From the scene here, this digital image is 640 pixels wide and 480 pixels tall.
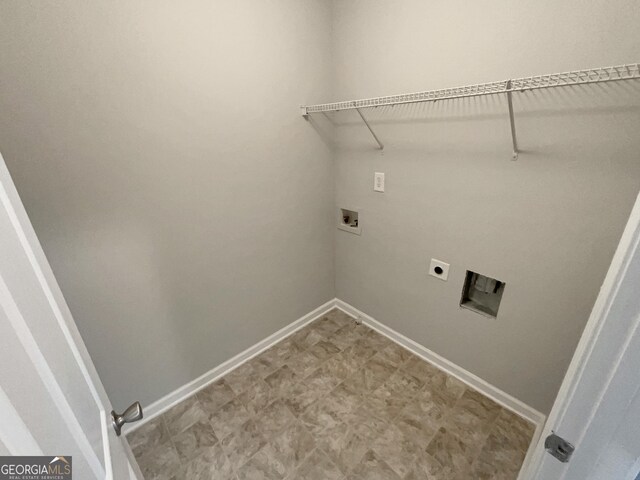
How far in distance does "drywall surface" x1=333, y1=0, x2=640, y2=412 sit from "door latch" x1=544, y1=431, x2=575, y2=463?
966 mm

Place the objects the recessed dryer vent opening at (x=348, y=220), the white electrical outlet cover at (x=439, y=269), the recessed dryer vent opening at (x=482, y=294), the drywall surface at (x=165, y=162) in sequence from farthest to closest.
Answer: the recessed dryer vent opening at (x=348, y=220), the white electrical outlet cover at (x=439, y=269), the recessed dryer vent opening at (x=482, y=294), the drywall surface at (x=165, y=162)

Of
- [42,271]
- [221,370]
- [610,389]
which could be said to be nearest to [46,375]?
[42,271]

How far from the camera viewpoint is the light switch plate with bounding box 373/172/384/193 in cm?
179

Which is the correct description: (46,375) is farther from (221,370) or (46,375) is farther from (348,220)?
(348,220)

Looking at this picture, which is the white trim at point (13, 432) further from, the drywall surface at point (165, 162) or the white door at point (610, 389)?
the drywall surface at point (165, 162)

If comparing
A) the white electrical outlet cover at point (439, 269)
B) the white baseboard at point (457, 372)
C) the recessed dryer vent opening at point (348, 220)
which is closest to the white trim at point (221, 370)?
the white baseboard at point (457, 372)

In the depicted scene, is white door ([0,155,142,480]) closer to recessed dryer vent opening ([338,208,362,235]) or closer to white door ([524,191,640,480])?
white door ([524,191,640,480])

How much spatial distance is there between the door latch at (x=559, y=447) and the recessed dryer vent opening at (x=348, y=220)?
1608mm

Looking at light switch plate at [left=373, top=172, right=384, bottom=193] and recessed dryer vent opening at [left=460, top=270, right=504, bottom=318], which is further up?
light switch plate at [left=373, top=172, right=384, bottom=193]

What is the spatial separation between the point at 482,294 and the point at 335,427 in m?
1.17

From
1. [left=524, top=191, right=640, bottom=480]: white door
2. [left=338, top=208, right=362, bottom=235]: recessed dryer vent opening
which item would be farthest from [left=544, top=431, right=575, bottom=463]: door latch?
[left=338, top=208, right=362, bottom=235]: recessed dryer vent opening

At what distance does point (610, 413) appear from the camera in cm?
47

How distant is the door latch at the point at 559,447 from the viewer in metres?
0.53

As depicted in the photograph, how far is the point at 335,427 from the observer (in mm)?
1502
